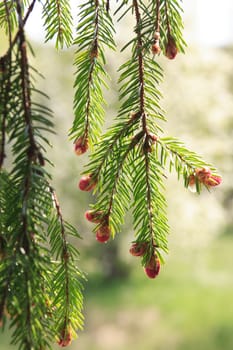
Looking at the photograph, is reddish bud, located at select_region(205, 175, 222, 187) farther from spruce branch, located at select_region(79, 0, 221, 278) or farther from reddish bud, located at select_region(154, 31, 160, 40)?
reddish bud, located at select_region(154, 31, 160, 40)

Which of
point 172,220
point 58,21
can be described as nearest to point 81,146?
point 58,21

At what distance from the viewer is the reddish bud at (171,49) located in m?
0.57

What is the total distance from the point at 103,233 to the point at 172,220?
251 inches

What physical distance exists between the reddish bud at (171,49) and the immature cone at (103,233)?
0.60 ft

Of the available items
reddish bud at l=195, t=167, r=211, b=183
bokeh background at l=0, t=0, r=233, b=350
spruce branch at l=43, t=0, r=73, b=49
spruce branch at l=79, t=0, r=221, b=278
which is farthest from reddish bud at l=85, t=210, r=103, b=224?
bokeh background at l=0, t=0, r=233, b=350

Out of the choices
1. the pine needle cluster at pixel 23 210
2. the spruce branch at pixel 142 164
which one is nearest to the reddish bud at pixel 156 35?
the spruce branch at pixel 142 164

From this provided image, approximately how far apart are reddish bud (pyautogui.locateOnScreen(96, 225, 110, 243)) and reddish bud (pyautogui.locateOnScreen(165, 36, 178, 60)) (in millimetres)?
185

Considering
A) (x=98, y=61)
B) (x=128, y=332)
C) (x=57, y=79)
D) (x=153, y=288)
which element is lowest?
(x=98, y=61)

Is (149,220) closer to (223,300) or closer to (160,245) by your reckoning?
(160,245)

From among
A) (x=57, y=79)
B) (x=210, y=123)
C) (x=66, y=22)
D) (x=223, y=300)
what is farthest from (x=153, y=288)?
(x=66, y=22)

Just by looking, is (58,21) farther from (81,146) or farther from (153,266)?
(153,266)

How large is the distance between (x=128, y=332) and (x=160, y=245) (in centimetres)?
611

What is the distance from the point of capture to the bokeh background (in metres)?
6.31

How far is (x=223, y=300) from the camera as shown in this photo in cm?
699
